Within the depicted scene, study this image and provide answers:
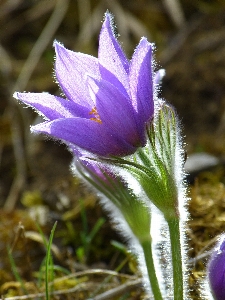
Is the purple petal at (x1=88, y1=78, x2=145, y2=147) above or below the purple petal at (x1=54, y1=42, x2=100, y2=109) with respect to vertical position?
below

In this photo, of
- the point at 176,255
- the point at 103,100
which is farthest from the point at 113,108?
the point at 176,255

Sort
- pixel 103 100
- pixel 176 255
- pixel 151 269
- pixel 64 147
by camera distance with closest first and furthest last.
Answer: pixel 103 100, pixel 176 255, pixel 151 269, pixel 64 147

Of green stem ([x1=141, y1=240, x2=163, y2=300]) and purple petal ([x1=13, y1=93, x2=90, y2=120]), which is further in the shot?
green stem ([x1=141, y1=240, x2=163, y2=300])

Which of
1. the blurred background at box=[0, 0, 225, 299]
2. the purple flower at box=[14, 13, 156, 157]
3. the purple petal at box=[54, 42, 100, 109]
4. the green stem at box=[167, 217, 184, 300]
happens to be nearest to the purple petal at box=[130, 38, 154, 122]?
the purple flower at box=[14, 13, 156, 157]

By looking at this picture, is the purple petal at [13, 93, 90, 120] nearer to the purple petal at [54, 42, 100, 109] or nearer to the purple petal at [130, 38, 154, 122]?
the purple petal at [54, 42, 100, 109]

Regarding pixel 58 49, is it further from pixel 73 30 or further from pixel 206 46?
pixel 73 30

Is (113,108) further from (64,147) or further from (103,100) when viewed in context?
(64,147)
